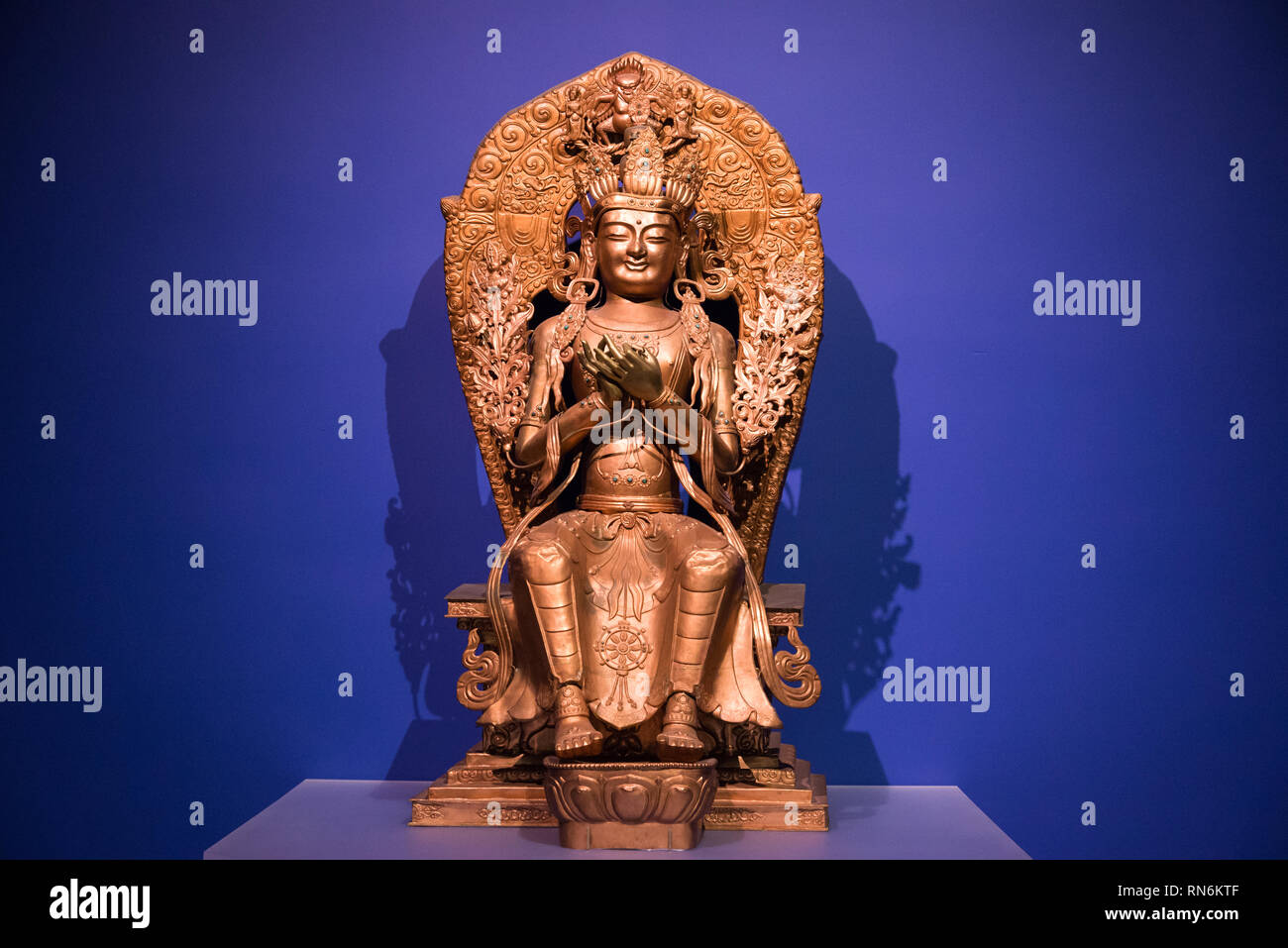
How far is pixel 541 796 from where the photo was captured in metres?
4.50

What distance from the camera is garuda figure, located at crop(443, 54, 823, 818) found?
14.1 feet

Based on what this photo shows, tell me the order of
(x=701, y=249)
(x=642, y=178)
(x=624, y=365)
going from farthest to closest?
(x=701, y=249) < (x=642, y=178) < (x=624, y=365)

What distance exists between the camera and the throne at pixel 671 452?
14.0ft

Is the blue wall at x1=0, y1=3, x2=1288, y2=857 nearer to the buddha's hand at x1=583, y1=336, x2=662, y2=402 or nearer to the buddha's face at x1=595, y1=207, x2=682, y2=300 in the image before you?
the buddha's face at x1=595, y1=207, x2=682, y2=300

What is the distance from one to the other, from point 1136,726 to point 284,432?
3934 mm

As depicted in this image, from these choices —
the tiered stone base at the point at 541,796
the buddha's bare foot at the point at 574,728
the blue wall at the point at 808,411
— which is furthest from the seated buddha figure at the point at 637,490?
the blue wall at the point at 808,411

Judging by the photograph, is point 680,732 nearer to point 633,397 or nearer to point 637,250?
point 633,397

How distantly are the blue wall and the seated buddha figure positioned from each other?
3.09 ft

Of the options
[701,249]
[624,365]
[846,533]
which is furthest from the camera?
[846,533]

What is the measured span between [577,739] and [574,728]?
1.9 inches

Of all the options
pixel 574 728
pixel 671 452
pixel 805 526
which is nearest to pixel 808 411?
pixel 805 526

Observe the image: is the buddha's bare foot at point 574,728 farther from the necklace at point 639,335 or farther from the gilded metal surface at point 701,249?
the necklace at point 639,335

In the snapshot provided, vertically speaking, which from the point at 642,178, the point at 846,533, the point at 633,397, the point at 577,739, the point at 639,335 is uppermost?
the point at 642,178

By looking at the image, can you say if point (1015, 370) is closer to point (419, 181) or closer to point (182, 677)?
point (419, 181)
